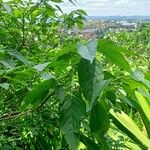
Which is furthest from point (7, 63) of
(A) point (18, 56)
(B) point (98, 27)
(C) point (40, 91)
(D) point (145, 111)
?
(B) point (98, 27)

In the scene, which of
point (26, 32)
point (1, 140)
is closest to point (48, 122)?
point (1, 140)

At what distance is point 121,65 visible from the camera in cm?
105

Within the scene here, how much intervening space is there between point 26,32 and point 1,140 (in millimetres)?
673

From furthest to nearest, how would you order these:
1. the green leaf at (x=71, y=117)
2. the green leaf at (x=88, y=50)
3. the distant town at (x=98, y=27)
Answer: the distant town at (x=98, y=27)
the green leaf at (x=71, y=117)
the green leaf at (x=88, y=50)

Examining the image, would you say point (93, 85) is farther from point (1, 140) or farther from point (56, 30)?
point (56, 30)

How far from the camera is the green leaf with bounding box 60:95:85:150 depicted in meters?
1.07

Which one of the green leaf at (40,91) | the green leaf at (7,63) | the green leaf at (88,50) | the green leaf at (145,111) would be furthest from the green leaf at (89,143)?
the green leaf at (145,111)

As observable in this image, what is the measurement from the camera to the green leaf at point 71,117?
42.0 inches

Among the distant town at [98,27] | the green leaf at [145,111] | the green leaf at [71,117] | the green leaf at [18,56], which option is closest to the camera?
the green leaf at [71,117]

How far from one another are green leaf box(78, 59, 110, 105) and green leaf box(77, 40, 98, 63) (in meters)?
0.05

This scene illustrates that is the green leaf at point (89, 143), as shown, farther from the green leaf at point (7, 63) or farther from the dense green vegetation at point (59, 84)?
the green leaf at point (7, 63)

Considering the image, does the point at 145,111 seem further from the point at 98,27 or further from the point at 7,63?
the point at 7,63

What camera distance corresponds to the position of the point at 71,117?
1.09 metres

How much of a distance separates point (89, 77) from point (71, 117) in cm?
12
